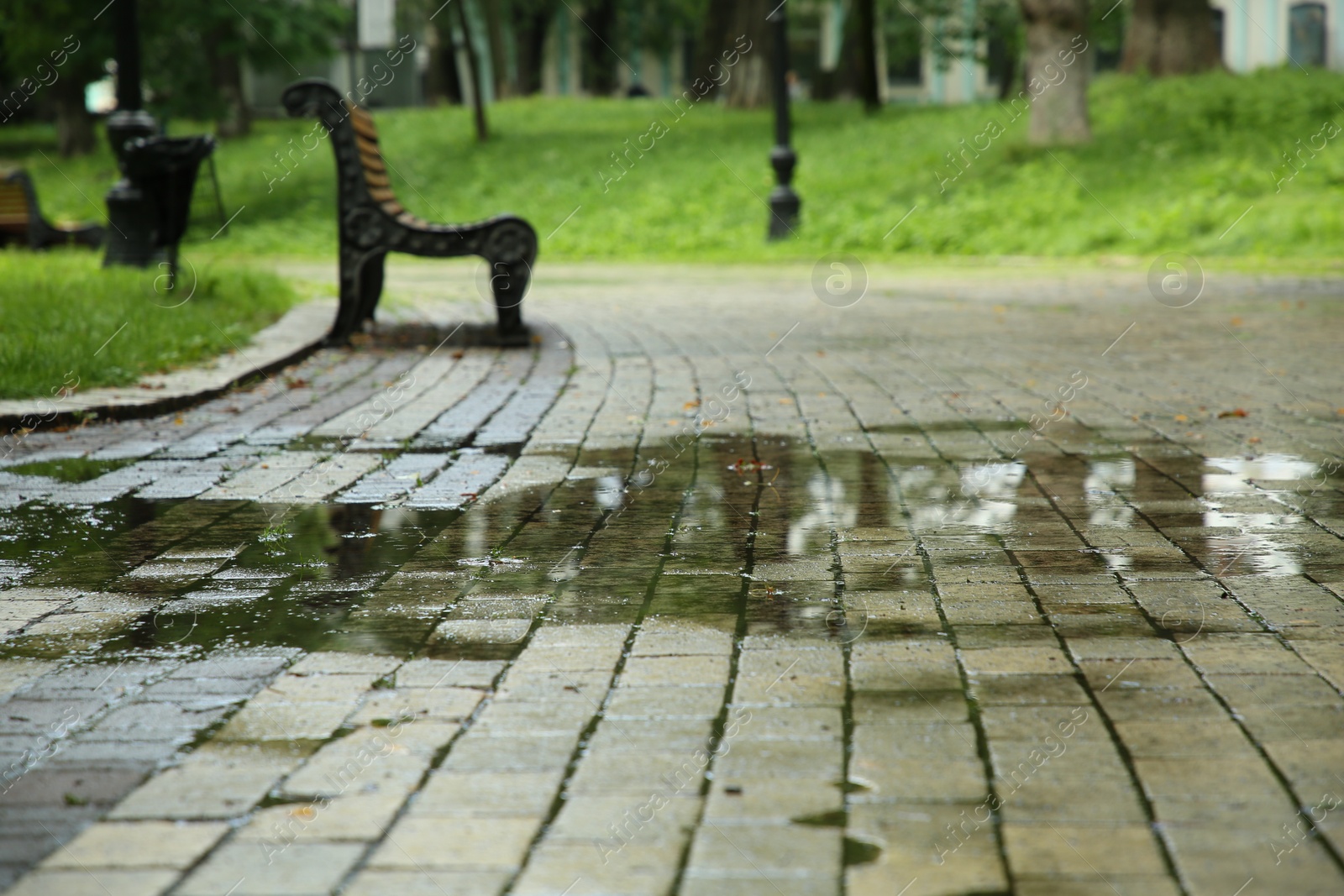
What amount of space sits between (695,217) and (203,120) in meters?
Result: 17.5

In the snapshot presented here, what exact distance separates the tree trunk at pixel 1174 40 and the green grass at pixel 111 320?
19.4m

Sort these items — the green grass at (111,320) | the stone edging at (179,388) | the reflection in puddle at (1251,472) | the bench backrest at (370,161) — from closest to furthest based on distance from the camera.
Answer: the reflection in puddle at (1251,472) < the stone edging at (179,388) < the green grass at (111,320) < the bench backrest at (370,161)

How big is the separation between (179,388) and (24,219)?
446 inches

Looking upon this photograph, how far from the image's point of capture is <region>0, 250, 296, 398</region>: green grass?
761 cm

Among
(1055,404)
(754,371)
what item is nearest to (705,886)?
(1055,404)

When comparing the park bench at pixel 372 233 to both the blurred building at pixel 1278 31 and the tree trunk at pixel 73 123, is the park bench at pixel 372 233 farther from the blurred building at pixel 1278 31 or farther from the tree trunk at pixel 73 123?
the blurred building at pixel 1278 31

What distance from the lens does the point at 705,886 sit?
234cm

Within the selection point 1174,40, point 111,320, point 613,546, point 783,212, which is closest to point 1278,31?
point 1174,40

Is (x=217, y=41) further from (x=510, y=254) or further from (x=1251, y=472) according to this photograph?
(x=1251, y=472)

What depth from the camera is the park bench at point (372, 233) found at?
9.41 metres

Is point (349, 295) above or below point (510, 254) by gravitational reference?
below

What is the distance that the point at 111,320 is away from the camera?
9.19 meters

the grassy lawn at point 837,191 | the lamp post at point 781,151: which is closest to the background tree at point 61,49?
A: the grassy lawn at point 837,191

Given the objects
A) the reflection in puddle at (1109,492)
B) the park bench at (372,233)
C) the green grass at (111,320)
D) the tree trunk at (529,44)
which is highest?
the tree trunk at (529,44)
